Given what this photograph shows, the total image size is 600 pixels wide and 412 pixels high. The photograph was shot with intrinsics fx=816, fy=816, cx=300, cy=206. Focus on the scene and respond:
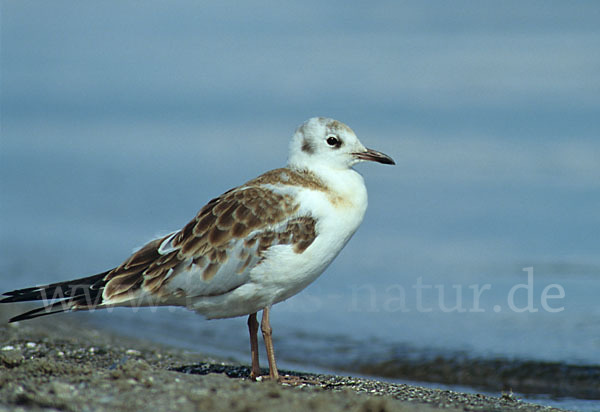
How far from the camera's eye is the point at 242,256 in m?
6.59

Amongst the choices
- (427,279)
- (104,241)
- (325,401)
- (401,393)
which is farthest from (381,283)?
(325,401)

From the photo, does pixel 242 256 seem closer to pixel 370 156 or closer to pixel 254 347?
pixel 254 347

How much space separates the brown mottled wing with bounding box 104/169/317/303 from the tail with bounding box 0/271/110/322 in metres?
0.10

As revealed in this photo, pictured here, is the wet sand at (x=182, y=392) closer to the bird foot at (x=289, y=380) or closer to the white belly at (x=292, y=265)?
the bird foot at (x=289, y=380)

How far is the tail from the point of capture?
6.65 metres

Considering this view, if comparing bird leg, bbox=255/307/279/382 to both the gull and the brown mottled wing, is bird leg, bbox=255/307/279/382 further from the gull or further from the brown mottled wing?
the brown mottled wing

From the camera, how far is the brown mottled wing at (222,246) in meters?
6.59

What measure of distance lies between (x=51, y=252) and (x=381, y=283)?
7052 millimetres

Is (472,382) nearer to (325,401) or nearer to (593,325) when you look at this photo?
(593,325)

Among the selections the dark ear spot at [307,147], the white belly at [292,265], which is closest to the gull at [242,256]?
the white belly at [292,265]

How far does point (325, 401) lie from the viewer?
482 centimetres

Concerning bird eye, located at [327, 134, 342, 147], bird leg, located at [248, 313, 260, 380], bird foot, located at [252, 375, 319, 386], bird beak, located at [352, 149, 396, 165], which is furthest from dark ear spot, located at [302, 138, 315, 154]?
bird foot, located at [252, 375, 319, 386]

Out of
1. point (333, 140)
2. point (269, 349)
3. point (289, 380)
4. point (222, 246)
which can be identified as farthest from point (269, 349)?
point (333, 140)

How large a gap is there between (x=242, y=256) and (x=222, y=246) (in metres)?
0.20
